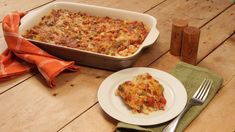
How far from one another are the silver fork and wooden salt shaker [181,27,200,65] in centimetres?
12

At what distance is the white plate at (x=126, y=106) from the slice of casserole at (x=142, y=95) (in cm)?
1

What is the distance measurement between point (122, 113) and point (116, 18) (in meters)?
0.45

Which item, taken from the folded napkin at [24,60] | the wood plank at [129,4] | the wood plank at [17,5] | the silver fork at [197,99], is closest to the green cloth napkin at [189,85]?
the silver fork at [197,99]

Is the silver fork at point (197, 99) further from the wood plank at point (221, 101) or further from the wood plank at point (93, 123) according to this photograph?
the wood plank at point (93, 123)

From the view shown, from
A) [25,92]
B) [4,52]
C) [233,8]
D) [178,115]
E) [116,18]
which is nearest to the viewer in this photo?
[178,115]

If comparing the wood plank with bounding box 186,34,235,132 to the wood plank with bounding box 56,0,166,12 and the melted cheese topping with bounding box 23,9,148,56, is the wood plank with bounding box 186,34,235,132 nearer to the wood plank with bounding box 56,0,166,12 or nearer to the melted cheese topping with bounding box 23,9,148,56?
the melted cheese topping with bounding box 23,9,148,56

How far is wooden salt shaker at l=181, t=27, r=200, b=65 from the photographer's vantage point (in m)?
1.09

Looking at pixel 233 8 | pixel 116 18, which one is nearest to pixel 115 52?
pixel 116 18

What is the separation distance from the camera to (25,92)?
1.04 meters

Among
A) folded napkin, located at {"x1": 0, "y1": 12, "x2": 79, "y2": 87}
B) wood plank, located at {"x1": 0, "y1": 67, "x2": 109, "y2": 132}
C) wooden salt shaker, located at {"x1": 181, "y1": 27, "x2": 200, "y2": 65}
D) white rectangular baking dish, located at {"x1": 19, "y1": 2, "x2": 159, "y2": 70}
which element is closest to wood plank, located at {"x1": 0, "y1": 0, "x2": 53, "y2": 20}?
white rectangular baking dish, located at {"x1": 19, "y1": 2, "x2": 159, "y2": 70}

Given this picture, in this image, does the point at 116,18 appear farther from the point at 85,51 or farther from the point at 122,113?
the point at 122,113

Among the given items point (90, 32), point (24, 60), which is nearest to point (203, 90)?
point (90, 32)

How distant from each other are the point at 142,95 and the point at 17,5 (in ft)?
2.53

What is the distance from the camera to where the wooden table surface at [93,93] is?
0.93 metres
